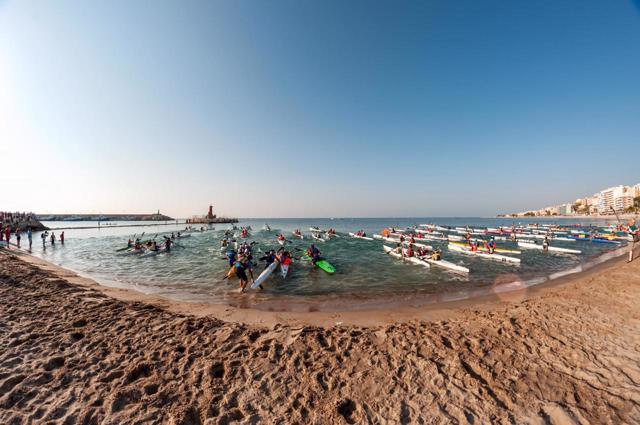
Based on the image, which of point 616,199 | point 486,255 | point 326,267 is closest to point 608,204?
point 616,199

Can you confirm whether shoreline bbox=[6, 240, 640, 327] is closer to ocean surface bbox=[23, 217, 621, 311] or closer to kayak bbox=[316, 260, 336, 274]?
ocean surface bbox=[23, 217, 621, 311]

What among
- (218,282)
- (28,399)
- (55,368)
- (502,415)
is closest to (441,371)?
(502,415)

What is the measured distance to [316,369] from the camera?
497 centimetres

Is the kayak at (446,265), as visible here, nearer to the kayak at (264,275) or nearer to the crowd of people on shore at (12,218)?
the kayak at (264,275)

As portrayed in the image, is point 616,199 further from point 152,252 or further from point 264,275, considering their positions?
point 152,252

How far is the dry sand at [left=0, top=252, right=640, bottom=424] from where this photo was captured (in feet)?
12.5

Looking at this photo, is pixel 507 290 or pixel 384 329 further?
pixel 507 290

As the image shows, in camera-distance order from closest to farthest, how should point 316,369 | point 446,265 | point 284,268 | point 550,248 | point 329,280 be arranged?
1. point 316,369
2. point 329,280
3. point 284,268
4. point 446,265
5. point 550,248

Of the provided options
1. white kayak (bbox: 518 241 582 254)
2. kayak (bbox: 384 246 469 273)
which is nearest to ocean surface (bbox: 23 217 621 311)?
kayak (bbox: 384 246 469 273)

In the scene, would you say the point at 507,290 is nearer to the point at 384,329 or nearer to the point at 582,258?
the point at 384,329

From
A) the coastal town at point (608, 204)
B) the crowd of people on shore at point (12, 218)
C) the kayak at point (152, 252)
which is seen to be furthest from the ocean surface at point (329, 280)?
the coastal town at point (608, 204)

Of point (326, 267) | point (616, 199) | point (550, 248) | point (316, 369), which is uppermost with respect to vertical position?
→ point (616, 199)

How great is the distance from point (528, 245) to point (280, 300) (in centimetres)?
3497

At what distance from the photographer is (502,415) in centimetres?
374
